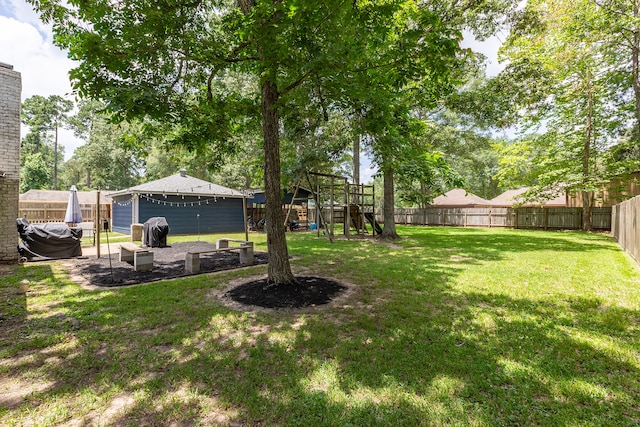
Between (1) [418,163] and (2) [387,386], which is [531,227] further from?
(2) [387,386]

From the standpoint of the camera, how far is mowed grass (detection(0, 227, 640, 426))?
209 centimetres

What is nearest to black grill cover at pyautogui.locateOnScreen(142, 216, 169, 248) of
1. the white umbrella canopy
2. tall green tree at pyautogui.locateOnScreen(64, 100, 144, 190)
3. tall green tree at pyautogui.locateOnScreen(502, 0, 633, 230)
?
the white umbrella canopy

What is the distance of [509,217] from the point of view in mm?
19312

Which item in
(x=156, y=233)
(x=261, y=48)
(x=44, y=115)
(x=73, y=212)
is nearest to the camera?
(x=261, y=48)

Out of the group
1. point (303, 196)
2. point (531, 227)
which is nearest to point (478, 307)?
point (303, 196)

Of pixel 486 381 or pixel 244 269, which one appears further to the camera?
pixel 244 269

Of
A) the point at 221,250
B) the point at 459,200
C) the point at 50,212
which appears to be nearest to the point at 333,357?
the point at 221,250

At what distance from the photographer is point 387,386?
236 cm

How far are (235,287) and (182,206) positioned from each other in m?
12.1

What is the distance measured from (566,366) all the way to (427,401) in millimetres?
1499

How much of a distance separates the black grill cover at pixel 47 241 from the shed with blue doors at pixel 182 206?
5.51 meters

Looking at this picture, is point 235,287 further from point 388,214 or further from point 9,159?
point 388,214

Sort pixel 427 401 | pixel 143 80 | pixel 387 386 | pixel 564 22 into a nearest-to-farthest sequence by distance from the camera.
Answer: pixel 427 401 → pixel 387 386 → pixel 143 80 → pixel 564 22

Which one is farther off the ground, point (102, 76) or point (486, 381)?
point (102, 76)
